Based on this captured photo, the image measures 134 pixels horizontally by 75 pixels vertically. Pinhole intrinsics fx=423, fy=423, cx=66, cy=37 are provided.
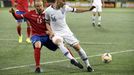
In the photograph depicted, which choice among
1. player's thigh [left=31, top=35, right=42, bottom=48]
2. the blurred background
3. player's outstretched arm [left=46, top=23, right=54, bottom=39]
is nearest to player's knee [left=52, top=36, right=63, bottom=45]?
player's outstretched arm [left=46, top=23, right=54, bottom=39]

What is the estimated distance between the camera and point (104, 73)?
955 cm

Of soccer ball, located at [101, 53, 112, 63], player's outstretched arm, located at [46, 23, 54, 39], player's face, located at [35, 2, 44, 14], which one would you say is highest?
player's face, located at [35, 2, 44, 14]

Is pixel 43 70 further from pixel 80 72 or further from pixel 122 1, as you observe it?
pixel 122 1

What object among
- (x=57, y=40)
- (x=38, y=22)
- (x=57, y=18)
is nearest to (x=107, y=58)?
(x=57, y=40)

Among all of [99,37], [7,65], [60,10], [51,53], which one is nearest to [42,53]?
[51,53]

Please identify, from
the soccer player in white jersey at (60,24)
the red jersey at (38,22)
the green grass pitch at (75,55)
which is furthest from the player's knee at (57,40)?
the green grass pitch at (75,55)

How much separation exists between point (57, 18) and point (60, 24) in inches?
6.8

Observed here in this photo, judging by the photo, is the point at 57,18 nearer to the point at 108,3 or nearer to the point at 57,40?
the point at 57,40

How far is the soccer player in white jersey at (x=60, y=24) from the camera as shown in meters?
9.90

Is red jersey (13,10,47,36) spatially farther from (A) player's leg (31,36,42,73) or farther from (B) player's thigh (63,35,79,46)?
(B) player's thigh (63,35,79,46)

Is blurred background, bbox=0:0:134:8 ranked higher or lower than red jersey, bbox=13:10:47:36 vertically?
lower

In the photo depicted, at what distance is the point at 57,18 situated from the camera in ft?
33.0

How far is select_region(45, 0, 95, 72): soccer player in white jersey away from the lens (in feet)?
32.5

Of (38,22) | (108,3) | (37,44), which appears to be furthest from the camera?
(108,3)
